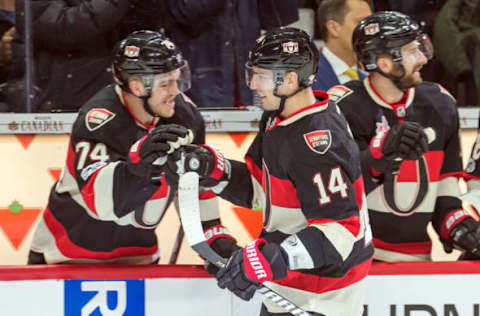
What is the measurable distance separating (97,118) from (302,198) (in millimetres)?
813

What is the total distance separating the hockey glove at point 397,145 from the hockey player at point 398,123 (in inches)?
3.8

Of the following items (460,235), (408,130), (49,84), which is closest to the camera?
(408,130)

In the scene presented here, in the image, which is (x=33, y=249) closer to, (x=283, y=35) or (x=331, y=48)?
(x=283, y=35)

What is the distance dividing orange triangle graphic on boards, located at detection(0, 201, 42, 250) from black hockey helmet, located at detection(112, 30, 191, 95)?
4.36ft

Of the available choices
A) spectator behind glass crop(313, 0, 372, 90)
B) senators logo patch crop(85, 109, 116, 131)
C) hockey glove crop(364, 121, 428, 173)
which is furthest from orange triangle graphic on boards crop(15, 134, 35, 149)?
hockey glove crop(364, 121, 428, 173)

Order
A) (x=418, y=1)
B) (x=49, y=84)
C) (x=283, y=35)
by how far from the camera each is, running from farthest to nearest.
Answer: (x=418, y=1)
(x=49, y=84)
(x=283, y=35)

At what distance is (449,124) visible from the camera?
107 inches

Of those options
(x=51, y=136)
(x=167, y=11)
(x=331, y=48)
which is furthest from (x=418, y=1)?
(x=51, y=136)

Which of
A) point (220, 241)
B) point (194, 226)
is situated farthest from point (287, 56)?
point (220, 241)

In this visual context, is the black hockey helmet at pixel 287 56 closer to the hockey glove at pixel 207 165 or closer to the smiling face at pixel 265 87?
the smiling face at pixel 265 87

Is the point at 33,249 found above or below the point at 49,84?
below

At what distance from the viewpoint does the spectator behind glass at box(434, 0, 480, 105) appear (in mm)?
3850

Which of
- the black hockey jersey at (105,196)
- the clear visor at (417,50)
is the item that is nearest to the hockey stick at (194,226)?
the black hockey jersey at (105,196)

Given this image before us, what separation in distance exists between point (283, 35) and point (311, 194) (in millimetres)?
462
